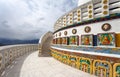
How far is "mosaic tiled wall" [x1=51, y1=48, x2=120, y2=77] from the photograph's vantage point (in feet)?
45.0

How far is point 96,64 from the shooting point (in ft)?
52.0

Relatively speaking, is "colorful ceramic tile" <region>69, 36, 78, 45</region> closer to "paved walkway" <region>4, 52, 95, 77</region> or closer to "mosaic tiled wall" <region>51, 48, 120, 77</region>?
"mosaic tiled wall" <region>51, 48, 120, 77</region>

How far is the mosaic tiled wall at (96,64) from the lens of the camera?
1372cm

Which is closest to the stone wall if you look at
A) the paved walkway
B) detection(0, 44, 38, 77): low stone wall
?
detection(0, 44, 38, 77): low stone wall

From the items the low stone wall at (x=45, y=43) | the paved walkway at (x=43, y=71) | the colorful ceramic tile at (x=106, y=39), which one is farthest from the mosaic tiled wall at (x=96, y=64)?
the low stone wall at (x=45, y=43)

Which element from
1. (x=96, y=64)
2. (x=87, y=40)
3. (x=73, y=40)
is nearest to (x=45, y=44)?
(x=73, y=40)

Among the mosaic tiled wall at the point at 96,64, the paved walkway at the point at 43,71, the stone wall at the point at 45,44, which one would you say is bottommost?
the paved walkway at the point at 43,71

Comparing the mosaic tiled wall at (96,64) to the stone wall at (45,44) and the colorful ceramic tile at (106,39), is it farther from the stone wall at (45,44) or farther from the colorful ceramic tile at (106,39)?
the stone wall at (45,44)

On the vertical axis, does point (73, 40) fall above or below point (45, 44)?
Answer: above

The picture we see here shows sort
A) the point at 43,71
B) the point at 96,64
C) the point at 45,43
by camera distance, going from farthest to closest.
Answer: the point at 45,43 < the point at 43,71 < the point at 96,64

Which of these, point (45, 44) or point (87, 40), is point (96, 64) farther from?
point (45, 44)

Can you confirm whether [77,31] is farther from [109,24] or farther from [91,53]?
[109,24]

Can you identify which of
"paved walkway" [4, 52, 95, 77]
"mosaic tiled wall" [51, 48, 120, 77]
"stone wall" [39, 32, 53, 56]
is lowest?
"paved walkway" [4, 52, 95, 77]

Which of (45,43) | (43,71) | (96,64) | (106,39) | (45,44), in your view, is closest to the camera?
(106,39)
